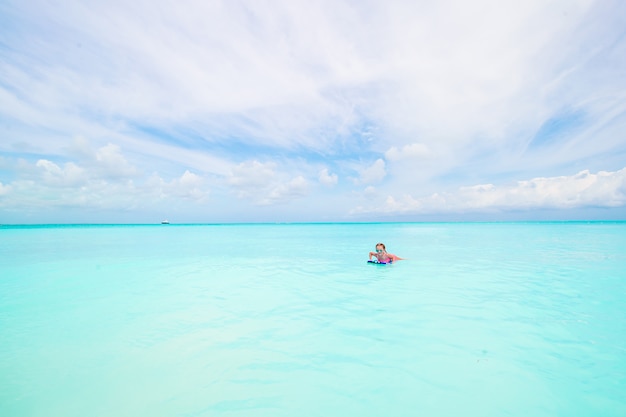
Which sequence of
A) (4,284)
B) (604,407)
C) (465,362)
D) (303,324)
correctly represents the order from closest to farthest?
(604,407) < (465,362) < (303,324) < (4,284)

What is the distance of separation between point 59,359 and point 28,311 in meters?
4.87

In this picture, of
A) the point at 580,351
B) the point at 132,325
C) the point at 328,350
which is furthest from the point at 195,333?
the point at 580,351

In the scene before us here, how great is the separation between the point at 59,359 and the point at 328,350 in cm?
567

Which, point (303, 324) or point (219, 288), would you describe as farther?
point (219, 288)

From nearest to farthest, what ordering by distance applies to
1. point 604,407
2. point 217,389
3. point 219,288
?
1. point 604,407
2. point 217,389
3. point 219,288

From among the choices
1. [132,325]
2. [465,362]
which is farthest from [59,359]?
[465,362]

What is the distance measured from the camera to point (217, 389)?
4711mm

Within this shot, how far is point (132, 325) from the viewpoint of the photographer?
7547 millimetres

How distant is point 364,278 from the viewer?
13.1 metres

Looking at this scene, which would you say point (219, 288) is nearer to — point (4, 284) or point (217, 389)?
point (217, 389)

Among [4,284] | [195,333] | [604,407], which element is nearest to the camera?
[604,407]

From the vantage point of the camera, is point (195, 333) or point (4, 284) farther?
point (4, 284)

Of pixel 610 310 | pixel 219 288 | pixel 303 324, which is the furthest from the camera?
pixel 219 288

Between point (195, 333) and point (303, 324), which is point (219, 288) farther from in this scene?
point (303, 324)
